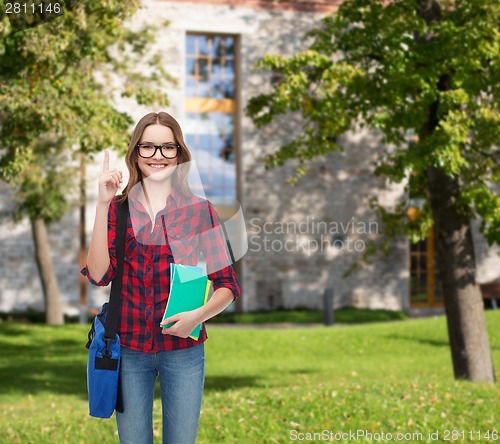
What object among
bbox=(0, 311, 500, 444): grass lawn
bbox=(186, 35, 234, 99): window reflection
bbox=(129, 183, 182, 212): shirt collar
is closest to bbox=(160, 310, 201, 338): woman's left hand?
bbox=(129, 183, 182, 212): shirt collar

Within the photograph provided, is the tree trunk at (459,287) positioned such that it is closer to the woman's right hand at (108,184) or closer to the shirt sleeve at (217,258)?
the shirt sleeve at (217,258)

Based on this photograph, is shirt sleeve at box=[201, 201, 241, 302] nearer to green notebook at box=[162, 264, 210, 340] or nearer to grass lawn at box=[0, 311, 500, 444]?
green notebook at box=[162, 264, 210, 340]

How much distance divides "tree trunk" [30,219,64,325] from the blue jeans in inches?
666

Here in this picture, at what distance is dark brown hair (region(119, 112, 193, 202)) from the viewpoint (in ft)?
10.1

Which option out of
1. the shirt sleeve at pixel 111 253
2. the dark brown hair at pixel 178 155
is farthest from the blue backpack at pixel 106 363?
the dark brown hair at pixel 178 155

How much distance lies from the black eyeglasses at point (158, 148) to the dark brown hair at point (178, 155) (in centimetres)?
3

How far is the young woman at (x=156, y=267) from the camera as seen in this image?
9.87 ft

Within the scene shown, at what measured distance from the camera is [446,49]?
945 cm

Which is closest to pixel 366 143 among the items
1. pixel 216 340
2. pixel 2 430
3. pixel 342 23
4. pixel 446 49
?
pixel 216 340

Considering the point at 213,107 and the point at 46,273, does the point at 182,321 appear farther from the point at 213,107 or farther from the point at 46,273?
the point at 213,107

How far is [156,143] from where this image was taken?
121 inches

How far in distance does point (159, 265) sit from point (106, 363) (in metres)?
0.44

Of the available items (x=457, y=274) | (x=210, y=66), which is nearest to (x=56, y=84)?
(x=457, y=274)

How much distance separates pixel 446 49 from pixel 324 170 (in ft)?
52.7
